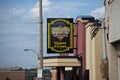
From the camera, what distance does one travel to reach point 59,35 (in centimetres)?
3091

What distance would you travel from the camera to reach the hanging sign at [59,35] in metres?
30.8

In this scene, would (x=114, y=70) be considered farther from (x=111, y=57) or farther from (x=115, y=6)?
(x=115, y=6)

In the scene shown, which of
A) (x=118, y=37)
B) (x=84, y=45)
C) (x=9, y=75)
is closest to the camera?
(x=118, y=37)

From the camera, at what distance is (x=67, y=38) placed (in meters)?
31.3

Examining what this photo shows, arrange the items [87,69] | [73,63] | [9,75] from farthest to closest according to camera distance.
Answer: [9,75], [73,63], [87,69]

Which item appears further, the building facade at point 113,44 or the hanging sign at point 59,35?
the hanging sign at point 59,35

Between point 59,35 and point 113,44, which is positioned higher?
point 59,35

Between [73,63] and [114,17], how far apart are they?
70.5ft

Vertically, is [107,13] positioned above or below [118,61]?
above

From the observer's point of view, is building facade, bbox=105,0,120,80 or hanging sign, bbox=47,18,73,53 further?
hanging sign, bbox=47,18,73,53

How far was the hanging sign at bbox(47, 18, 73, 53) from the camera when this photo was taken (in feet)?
101

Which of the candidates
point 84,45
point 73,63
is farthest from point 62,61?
point 84,45

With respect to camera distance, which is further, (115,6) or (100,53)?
(100,53)

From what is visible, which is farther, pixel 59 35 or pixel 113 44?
pixel 59 35
